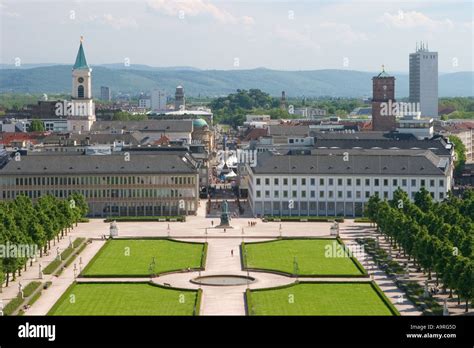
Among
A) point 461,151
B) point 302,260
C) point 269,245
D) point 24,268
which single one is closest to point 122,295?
point 24,268

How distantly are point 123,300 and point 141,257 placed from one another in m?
20.9

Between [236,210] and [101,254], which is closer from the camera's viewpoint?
[101,254]

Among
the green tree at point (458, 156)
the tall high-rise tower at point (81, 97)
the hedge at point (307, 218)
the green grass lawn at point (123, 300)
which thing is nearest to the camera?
the green grass lawn at point (123, 300)

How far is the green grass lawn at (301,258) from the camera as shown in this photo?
70.6m

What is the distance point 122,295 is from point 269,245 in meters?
28.1

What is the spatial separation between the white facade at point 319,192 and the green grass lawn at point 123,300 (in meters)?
48.1

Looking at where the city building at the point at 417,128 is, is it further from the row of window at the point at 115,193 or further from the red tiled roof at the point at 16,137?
the red tiled roof at the point at 16,137

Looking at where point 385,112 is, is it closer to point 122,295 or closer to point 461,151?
point 461,151

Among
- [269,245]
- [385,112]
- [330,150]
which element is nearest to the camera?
[269,245]

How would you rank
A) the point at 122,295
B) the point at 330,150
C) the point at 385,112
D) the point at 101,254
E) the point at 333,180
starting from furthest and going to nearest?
the point at 385,112 < the point at 330,150 < the point at 333,180 < the point at 101,254 < the point at 122,295

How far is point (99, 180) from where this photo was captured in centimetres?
11256

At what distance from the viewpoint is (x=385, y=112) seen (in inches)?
7042

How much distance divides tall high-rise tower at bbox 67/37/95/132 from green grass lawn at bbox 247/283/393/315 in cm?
12624

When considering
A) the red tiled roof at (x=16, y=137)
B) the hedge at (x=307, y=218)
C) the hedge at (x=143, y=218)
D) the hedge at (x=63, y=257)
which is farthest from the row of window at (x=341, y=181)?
the red tiled roof at (x=16, y=137)
